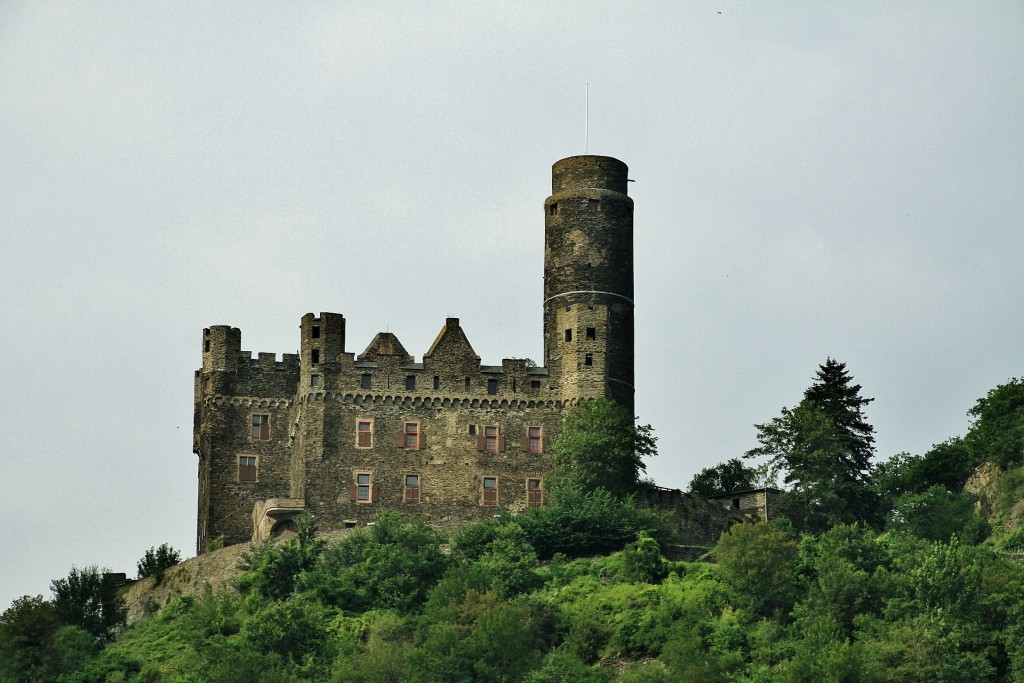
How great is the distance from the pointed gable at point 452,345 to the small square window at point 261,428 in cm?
715

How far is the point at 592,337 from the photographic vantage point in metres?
101

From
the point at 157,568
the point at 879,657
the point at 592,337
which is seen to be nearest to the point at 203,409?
the point at 157,568

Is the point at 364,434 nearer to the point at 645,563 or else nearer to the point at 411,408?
the point at 411,408

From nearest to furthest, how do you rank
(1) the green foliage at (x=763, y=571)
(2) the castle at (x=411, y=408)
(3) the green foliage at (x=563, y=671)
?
(3) the green foliage at (x=563, y=671) < (1) the green foliage at (x=763, y=571) < (2) the castle at (x=411, y=408)

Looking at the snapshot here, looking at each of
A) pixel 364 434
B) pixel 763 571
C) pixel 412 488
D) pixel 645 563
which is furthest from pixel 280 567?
pixel 763 571

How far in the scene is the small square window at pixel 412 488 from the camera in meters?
98.2

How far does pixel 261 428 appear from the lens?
101312mm

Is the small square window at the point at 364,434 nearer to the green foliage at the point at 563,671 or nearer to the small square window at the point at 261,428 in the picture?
the small square window at the point at 261,428

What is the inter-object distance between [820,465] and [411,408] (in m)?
16.3

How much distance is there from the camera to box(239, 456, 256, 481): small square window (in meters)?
101

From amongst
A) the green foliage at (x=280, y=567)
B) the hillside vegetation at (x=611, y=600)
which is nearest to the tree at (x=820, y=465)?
the hillside vegetation at (x=611, y=600)

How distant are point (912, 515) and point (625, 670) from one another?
18.3 meters

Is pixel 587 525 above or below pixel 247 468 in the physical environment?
below

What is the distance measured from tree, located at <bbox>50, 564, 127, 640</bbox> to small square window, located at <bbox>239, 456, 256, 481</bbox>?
→ 7.42 m
